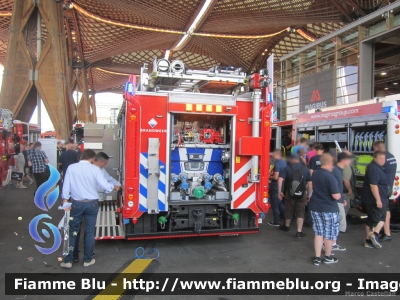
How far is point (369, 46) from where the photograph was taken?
13.0m

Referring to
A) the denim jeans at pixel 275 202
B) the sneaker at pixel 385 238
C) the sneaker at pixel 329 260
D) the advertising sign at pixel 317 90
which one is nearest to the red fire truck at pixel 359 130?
the sneaker at pixel 385 238

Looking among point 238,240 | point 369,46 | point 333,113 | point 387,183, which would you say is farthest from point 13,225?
point 369,46

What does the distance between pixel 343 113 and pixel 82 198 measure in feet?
22.1

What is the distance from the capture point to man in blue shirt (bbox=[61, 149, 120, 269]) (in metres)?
4.88

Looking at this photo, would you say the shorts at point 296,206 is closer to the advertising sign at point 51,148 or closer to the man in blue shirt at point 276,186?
the man in blue shirt at point 276,186

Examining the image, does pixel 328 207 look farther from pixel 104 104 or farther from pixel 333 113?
pixel 104 104

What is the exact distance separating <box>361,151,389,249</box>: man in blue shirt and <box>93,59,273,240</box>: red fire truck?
5.90 ft

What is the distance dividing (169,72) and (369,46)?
10.5 metres

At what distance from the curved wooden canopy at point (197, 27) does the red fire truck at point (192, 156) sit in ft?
65.7

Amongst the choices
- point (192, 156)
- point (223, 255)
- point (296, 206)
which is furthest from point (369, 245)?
point (192, 156)

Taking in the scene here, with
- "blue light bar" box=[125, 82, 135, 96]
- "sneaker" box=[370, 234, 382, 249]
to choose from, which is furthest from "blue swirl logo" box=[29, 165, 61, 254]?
"sneaker" box=[370, 234, 382, 249]

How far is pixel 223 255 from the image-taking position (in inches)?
220

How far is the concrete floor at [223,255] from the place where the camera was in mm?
4938

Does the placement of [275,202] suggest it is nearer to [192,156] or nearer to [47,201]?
[192,156]
